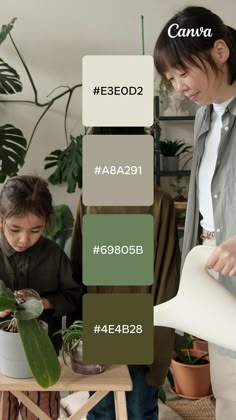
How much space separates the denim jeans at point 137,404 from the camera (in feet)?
2.09

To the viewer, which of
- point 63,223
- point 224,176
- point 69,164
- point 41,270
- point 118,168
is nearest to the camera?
point 118,168

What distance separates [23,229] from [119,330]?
0.83 ft

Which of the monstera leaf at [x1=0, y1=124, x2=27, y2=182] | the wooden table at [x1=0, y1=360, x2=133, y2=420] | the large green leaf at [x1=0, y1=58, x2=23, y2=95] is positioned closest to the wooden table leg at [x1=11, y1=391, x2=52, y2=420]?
the wooden table at [x1=0, y1=360, x2=133, y2=420]

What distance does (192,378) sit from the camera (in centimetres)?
94

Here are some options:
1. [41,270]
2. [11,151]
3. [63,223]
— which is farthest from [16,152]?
[41,270]

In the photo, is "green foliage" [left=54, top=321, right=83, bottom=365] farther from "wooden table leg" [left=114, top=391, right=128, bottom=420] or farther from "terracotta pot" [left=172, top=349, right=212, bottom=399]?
"terracotta pot" [left=172, top=349, right=212, bottom=399]

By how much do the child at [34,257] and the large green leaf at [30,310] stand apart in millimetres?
101

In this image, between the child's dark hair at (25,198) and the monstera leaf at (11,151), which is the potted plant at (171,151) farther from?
the monstera leaf at (11,151)

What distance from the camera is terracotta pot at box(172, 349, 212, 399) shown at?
927mm

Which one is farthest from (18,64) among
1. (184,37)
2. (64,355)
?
(184,37)

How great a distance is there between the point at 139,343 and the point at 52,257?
27 centimetres

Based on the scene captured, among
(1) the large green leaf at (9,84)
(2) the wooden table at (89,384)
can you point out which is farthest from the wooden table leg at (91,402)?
(1) the large green leaf at (9,84)

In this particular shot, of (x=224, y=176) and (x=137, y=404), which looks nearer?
(x=224, y=176)

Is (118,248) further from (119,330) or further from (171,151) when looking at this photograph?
(171,151)
